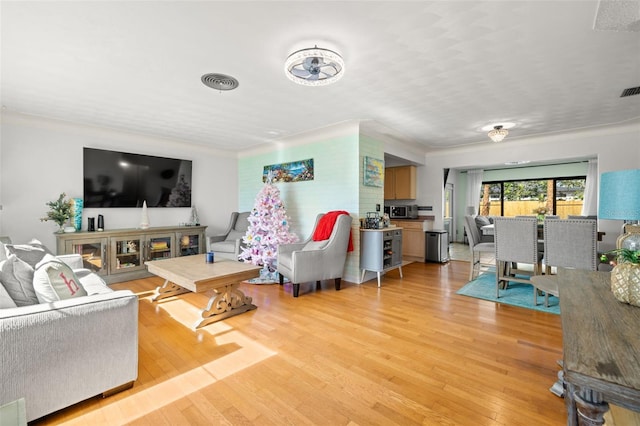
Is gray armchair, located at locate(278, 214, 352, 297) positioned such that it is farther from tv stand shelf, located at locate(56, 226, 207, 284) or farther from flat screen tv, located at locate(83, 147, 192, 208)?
flat screen tv, located at locate(83, 147, 192, 208)

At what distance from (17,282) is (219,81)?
2.29 m

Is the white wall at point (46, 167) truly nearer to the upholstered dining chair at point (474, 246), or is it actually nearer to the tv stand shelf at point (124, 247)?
the tv stand shelf at point (124, 247)

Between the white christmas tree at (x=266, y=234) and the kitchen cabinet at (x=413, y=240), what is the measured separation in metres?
2.86

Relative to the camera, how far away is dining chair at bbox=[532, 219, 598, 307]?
3.02m

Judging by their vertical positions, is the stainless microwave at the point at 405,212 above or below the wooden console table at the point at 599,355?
above

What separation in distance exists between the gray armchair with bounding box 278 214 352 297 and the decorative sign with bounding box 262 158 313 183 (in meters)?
1.37

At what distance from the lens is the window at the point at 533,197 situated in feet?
24.5

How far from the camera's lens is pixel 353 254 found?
4.54 metres

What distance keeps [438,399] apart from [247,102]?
3.48 m

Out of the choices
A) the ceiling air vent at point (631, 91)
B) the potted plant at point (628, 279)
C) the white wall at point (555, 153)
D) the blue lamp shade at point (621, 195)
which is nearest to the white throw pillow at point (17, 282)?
the potted plant at point (628, 279)

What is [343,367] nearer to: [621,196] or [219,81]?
[621,196]

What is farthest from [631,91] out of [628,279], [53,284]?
[53,284]

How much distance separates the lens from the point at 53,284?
1760 mm

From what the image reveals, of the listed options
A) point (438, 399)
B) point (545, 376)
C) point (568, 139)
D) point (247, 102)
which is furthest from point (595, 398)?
point (568, 139)
